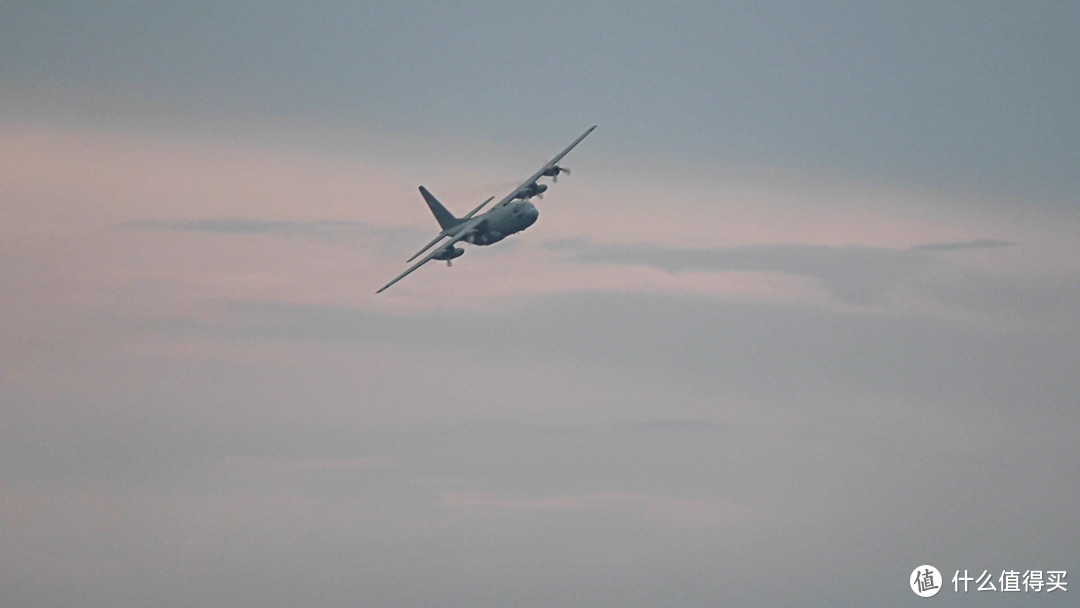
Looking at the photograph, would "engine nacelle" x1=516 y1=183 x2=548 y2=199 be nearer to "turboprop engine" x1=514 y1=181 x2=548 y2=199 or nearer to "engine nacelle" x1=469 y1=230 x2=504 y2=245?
"turboprop engine" x1=514 y1=181 x2=548 y2=199

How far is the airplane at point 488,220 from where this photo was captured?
125 meters

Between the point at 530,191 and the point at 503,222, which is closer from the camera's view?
the point at 503,222

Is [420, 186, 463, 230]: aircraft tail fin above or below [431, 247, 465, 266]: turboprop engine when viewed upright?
above

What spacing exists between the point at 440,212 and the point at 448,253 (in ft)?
23.8

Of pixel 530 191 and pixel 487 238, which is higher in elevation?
pixel 530 191

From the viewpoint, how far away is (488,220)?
12594 cm

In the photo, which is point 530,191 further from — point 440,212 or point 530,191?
point 440,212

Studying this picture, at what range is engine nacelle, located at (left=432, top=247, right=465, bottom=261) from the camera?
127250mm

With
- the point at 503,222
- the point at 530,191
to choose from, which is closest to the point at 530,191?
the point at 530,191

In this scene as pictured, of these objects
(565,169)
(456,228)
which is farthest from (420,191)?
(565,169)

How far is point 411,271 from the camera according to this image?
12925 centimetres

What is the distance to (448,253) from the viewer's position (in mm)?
127312

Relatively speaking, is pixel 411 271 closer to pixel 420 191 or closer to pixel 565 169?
pixel 420 191

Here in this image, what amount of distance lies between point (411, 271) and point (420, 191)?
32.0 feet
